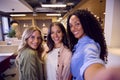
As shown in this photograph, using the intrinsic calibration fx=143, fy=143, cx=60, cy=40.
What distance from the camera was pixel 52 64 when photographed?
5.51ft

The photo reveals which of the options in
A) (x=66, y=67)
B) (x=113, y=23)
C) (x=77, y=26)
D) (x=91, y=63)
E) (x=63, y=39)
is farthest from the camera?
(x=113, y=23)

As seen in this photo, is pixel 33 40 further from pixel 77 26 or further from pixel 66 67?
pixel 77 26

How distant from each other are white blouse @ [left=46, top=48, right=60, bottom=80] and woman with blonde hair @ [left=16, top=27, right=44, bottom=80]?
88 mm

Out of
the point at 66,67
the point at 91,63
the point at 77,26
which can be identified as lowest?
the point at 66,67

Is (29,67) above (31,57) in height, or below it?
below

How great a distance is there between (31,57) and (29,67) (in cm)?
11

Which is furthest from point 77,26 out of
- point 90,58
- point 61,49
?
point 61,49

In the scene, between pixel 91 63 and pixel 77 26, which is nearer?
pixel 91 63

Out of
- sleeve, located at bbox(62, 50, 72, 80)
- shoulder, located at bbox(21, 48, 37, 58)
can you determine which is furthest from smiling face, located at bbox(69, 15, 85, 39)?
shoulder, located at bbox(21, 48, 37, 58)

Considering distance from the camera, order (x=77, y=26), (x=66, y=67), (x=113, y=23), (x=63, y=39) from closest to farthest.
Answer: (x=77, y=26)
(x=66, y=67)
(x=63, y=39)
(x=113, y=23)

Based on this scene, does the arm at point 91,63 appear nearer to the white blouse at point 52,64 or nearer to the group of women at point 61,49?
the group of women at point 61,49

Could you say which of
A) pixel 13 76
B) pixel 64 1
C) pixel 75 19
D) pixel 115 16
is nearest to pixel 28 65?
pixel 75 19

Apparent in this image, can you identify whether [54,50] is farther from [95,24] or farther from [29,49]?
[95,24]

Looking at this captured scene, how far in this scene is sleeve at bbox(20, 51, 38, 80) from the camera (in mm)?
1559
